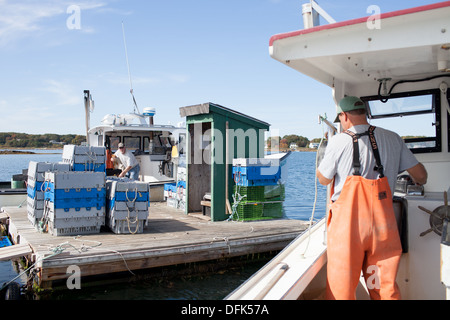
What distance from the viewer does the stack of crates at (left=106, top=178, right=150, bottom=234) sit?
25.2 ft

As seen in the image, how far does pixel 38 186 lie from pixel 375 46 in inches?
283

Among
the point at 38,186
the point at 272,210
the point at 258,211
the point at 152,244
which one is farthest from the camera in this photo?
the point at 272,210

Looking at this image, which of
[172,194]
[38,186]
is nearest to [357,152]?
[38,186]

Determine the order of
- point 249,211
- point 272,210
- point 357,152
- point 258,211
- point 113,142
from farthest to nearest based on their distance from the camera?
1. point 113,142
2. point 272,210
3. point 258,211
4. point 249,211
5. point 357,152

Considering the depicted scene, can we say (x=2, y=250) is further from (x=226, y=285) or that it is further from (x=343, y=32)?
(x=343, y=32)

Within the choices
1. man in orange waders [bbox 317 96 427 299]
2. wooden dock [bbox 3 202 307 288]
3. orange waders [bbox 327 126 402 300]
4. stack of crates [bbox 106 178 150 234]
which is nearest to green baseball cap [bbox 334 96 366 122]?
man in orange waders [bbox 317 96 427 299]

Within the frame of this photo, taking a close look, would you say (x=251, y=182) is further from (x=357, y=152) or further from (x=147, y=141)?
(x=147, y=141)

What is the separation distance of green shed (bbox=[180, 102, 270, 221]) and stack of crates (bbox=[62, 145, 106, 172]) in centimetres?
217

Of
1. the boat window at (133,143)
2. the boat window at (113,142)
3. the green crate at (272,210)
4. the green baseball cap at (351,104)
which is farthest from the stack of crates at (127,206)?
the boat window at (133,143)

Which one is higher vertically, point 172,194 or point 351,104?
point 351,104

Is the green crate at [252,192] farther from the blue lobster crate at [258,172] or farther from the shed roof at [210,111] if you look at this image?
the shed roof at [210,111]

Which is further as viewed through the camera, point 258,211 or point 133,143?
point 133,143

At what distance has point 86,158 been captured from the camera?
8656 millimetres

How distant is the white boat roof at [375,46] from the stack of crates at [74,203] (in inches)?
196
